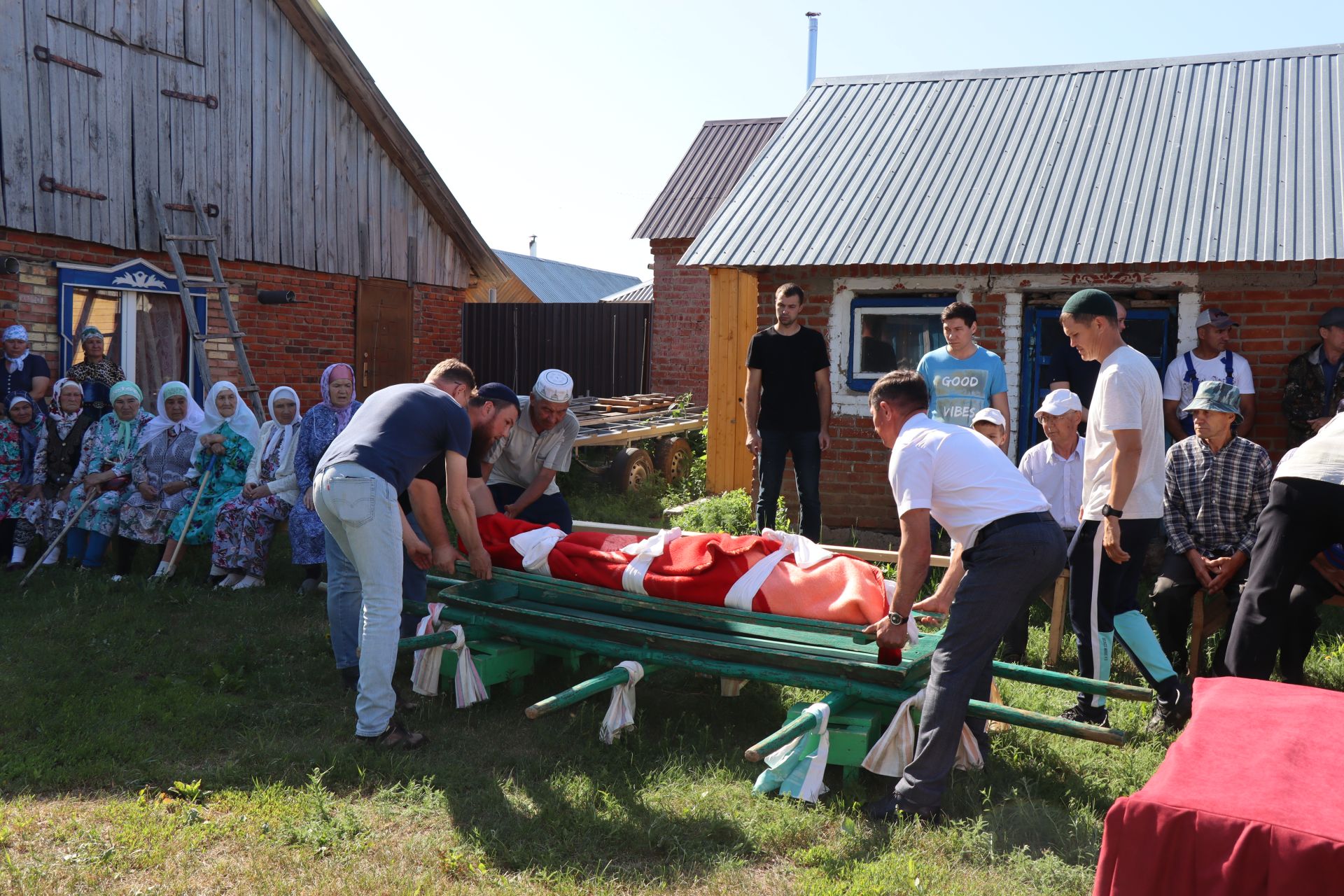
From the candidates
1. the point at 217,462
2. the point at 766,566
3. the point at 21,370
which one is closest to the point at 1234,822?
the point at 766,566

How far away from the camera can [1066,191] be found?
8766mm

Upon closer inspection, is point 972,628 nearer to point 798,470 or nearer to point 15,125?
point 798,470

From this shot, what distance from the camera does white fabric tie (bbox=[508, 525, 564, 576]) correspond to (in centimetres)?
561

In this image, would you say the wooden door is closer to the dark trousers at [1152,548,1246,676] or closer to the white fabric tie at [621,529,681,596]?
the white fabric tie at [621,529,681,596]

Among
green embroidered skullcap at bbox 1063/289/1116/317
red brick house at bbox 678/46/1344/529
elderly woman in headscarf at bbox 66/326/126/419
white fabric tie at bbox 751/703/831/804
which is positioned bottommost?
white fabric tie at bbox 751/703/831/804

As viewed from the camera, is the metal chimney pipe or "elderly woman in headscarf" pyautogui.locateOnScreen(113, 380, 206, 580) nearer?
"elderly woman in headscarf" pyautogui.locateOnScreen(113, 380, 206, 580)

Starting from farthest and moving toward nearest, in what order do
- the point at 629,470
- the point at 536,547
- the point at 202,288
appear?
the point at 629,470 → the point at 202,288 → the point at 536,547

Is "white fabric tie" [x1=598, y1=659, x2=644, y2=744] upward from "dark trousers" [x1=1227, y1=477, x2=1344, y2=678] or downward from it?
downward

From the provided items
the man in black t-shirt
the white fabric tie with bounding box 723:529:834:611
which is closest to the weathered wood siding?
the man in black t-shirt

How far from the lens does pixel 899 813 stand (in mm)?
3932

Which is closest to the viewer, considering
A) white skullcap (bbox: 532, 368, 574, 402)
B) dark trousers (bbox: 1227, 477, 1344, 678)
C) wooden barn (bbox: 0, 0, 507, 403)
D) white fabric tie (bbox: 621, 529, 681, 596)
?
dark trousers (bbox: 1227, 477, 1344, 678)

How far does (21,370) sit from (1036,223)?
8263 millimetres

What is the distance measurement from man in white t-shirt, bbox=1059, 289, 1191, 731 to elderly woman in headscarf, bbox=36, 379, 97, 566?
7.31 meters

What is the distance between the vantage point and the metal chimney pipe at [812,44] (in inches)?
1136
